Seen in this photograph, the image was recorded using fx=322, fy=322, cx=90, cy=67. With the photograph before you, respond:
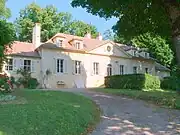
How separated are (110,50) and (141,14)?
851 inches

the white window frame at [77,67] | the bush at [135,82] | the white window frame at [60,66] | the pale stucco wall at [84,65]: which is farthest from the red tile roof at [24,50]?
the bush at [135,82]

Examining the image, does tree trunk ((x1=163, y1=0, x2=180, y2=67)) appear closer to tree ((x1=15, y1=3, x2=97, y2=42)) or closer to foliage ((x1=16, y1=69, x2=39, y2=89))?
foliage ((x1=16, y1=69, x2=39, y2=89))

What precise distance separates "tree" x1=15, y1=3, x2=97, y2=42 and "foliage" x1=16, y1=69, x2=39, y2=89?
738 inches

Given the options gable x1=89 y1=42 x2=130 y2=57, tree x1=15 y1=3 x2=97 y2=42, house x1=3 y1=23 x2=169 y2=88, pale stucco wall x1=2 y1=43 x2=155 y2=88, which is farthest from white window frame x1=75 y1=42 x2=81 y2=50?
tree x1=15 y1=3 x2=97 y2=42

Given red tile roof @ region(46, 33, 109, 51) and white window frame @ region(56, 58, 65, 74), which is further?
red tile roof @ region(46, 33, 109, 51)

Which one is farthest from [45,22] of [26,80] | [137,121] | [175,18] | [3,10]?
[137,121]

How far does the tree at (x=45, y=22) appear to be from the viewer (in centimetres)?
5244

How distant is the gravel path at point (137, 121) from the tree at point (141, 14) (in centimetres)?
319

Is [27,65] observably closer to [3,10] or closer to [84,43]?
[3,10]

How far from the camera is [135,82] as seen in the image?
3023 centimetres

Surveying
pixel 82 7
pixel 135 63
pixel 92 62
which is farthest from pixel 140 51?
pixel 82 7

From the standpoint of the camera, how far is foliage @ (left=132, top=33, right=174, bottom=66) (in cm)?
4475

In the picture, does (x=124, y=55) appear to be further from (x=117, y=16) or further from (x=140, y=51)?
(x=117, y=16)

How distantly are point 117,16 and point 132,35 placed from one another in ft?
6.40
